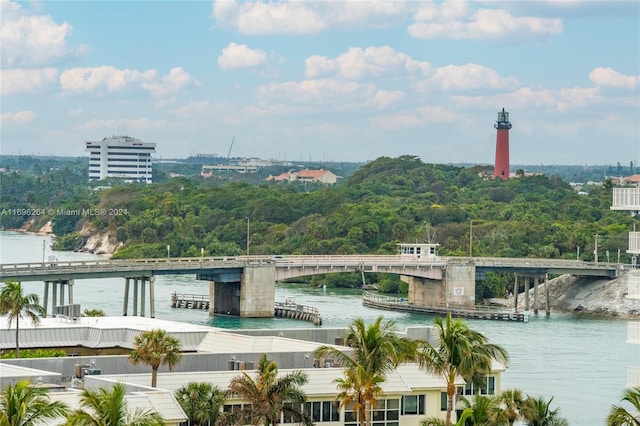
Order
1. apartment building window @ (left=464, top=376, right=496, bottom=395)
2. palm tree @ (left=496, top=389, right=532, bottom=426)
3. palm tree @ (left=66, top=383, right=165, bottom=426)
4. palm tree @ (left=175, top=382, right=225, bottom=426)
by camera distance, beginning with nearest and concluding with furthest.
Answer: palm tree @ (left=66, top=383, right=165, bottom=426) → palm tree @ (left=175, top=382, right=225, bottom=426) → palm tree @ (left=496, top=389, right=532, bottom=426) → apartment building window @ (left=464, top=376, right=496, bottom=395)

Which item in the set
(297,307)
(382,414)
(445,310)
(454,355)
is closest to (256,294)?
(297,307)

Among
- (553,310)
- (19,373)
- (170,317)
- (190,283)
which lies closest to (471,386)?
(19,373)

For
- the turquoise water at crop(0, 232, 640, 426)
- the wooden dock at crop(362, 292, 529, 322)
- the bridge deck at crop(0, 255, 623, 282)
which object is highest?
the bridge deck at crop(0, 255, 623, 282)

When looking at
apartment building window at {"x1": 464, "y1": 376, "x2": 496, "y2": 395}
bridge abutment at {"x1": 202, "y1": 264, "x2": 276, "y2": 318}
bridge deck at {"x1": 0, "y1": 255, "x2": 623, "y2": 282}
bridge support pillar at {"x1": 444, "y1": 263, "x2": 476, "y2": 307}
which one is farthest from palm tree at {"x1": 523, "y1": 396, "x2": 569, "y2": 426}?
bridge support pillar at {"x1": 444, "y1": 263, "x2": 476, "y2": 307}

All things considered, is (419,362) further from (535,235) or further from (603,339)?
(535,235)

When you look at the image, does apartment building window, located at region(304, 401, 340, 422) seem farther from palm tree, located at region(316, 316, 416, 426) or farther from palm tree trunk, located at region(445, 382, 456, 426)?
palm tree trunk, located at region(445, 382, 456, 426)
